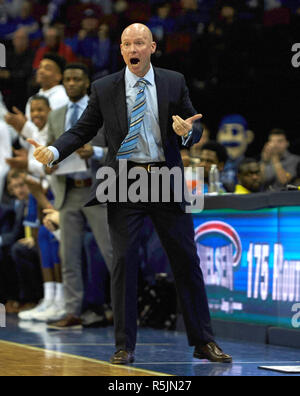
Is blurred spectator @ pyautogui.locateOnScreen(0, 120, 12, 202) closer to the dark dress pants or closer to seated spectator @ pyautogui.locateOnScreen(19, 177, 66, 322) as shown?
seated spectator @ pyautogui.locateOnScreen(19, 177, 66, 322)

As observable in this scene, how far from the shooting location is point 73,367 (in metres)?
4.73

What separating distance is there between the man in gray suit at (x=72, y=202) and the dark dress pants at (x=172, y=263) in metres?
2.13

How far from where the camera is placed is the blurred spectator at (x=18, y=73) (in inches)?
518

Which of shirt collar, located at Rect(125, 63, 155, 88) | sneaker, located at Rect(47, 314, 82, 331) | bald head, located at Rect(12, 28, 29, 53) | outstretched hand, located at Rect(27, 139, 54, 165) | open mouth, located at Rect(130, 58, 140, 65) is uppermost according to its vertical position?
bald head, located at Rect(12, 28, 29, 53)

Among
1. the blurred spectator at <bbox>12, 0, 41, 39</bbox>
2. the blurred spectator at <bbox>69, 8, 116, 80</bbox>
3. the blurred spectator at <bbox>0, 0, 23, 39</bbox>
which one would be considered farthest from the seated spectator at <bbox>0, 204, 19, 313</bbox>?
the blurred spectator at <bbox>0, 0, 23, 39</bbox>

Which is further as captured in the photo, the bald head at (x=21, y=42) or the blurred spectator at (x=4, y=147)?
the bald head at (x=21, y=42)

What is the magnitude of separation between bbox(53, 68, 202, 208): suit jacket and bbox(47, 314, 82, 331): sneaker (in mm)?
2394

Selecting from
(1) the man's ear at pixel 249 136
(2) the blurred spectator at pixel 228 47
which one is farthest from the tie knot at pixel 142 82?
(2) the blurred spectator at pixel 228 47

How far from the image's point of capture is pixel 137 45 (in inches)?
192

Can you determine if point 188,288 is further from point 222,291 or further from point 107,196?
point 222,291

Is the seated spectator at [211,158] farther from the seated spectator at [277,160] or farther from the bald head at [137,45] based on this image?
the bald head at [137,45]

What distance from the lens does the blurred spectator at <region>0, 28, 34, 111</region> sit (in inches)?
518

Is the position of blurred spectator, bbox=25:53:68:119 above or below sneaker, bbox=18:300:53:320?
above
